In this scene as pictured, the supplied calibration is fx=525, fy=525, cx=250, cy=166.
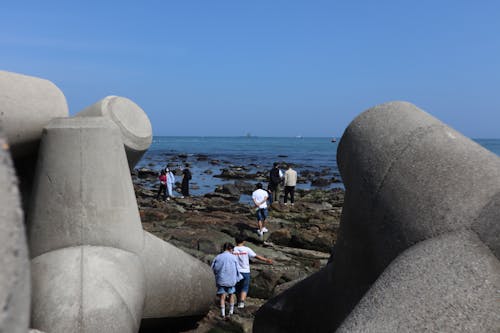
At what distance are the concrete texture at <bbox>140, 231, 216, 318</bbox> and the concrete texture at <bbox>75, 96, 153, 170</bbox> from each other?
3.86 ft

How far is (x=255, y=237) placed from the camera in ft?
36.5

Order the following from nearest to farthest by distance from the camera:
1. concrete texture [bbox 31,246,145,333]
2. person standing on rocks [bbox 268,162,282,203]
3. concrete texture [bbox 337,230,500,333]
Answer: concrete texture [bbox 337,230,500,333]
concrete texture [bbox 31,246,145,333]
person standing on rocks [bbox 268,162,282,203]

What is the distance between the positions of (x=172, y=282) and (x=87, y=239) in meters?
1.15

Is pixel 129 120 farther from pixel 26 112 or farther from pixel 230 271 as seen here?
pixel 230 271

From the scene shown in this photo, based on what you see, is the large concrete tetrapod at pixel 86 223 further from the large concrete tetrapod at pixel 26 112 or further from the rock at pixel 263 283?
the rock at pixel 263 283

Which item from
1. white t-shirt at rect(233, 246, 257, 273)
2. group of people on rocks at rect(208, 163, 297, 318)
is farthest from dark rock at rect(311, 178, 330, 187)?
white t-shirt at rect(233, 246, 257, 273)

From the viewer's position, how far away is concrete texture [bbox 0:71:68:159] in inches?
172

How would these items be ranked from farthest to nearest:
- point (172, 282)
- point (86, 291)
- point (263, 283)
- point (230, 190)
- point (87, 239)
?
1. point (230, 190)
2. point (263, 283)
3. point (172, 282)
4. point (87, 239)
5. point (86, 291)

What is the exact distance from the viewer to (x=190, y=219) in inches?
484

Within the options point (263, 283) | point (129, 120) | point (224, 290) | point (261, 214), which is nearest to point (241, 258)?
point (224, 290)

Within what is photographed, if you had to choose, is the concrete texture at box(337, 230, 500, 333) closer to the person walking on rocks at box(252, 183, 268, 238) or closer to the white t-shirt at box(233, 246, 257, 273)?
the white t-shirt at box(233, 246, 257, 273)

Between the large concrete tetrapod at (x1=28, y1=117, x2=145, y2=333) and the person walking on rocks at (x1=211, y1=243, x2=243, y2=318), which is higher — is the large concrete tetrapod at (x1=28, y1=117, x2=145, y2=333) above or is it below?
above

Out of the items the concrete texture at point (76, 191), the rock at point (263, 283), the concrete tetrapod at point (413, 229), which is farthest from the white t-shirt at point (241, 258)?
the concrete tetrapod at point (413, 229)

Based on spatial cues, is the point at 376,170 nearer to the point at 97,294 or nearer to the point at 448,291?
the point at 448,291
